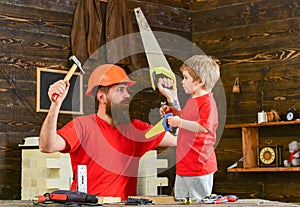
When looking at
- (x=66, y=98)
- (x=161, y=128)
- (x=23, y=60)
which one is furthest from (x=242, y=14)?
(x=161, y=128)

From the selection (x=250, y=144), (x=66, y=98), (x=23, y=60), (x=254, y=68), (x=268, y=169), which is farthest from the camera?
(x=254, y=68)

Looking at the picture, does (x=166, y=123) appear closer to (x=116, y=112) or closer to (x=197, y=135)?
(x=116, y=112)

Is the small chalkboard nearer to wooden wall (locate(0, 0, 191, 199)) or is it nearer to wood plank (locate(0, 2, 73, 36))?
wooden wall (locate(0, 0, 191, 199))

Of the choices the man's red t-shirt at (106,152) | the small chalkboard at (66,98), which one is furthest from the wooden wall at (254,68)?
the man's red t-shirt at (106,152)

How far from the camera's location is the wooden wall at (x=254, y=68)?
5.49 meters

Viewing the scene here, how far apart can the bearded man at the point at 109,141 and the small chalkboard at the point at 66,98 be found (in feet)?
5.33

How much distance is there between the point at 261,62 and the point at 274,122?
Result: 0.57m

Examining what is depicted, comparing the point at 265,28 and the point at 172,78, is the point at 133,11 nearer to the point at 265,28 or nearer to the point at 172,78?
the point at 265,28

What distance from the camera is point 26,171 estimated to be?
4.67 metres

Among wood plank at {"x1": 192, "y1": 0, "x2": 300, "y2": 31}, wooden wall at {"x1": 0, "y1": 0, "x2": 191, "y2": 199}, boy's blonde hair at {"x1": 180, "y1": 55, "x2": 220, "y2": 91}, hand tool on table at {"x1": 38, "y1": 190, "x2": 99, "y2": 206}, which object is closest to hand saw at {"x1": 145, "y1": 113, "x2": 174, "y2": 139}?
boy's blonde hair at {"x1": 180, "y1": 55, "x2": 220, "y2": 91}

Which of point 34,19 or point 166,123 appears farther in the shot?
point 34,19

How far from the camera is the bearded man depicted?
3.13 m

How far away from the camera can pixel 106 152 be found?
321 cm

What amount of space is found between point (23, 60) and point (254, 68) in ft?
6.42
